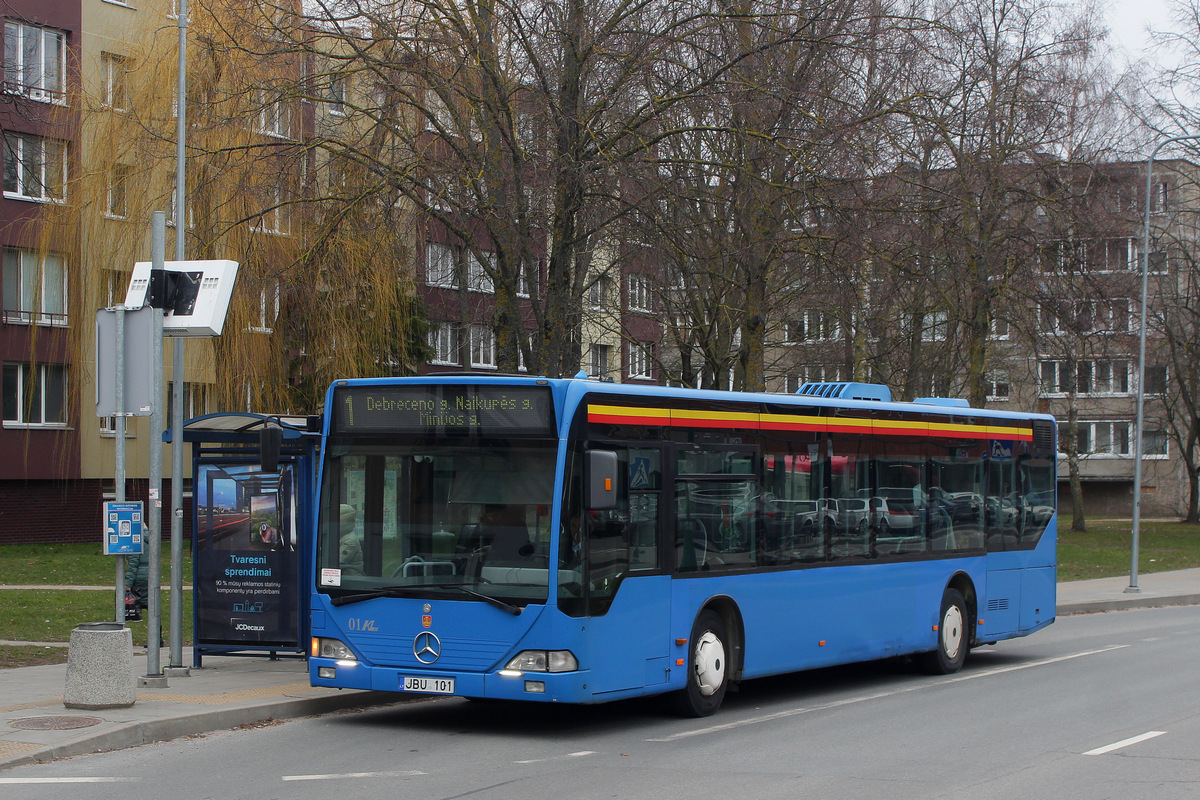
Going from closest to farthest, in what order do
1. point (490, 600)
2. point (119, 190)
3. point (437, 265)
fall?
point (490, 600) → point (437, 265) → point (119, 190)

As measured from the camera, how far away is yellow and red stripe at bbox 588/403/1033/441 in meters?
10.6

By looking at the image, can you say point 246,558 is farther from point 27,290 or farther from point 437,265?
point 27,290

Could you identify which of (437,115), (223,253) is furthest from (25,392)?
(437,115)

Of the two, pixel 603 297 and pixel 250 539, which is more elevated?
pixel 603 297

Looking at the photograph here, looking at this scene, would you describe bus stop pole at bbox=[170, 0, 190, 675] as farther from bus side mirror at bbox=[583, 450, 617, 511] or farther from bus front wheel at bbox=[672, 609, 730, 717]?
bus front wheel at bbox=[672, 609, 730, 717]

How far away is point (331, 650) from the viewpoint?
34.9 ft

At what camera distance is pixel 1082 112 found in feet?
101

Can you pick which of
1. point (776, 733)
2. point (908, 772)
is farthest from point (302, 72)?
point (908, 772)

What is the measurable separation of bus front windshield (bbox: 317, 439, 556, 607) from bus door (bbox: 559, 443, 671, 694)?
0.32m

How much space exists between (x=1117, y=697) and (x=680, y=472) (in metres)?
5.21

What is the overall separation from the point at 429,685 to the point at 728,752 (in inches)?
91.1

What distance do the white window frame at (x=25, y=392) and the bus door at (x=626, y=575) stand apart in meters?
28.2

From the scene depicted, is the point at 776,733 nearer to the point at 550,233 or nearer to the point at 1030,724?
the point at 1030,724

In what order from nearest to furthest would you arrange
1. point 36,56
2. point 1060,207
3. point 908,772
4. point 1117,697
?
point 908,772 < point 1117,697 < point 1060,207 < point 36,56
